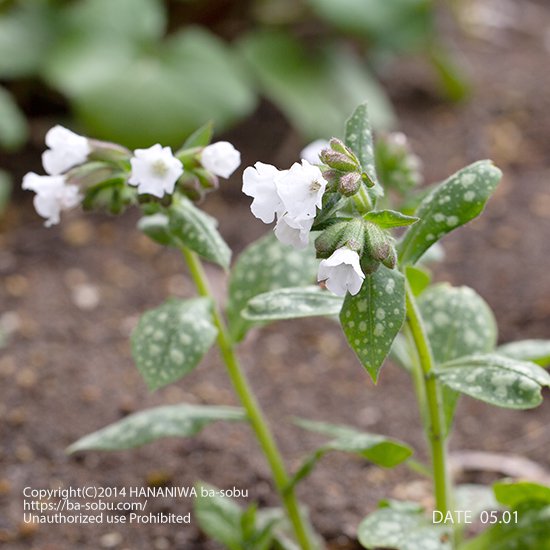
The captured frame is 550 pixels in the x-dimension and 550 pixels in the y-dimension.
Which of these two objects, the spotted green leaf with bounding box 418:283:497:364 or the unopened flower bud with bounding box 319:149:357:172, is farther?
the spotted green leaf with bounding box 418:283:497:364

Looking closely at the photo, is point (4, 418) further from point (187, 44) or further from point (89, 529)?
point (187, 44)

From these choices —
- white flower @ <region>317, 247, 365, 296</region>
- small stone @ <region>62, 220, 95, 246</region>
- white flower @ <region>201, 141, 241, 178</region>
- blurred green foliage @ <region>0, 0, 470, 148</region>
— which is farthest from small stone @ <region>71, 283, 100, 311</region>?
white flower @ <region>317, 247, 365, 296</region>

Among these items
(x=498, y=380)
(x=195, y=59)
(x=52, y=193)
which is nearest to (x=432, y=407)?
(x=498, y=380)

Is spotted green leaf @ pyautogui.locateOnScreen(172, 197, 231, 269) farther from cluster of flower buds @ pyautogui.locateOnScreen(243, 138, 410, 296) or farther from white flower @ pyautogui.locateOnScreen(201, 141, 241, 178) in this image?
cluster of flower buds @ pyautogui.locateOnScreen(243, 138, 410, 296)

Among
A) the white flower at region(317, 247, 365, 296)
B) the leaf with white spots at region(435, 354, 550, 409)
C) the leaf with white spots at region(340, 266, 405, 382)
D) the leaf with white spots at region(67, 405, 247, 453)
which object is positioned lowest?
the leaf with white spots at region(67, 405, 247, 453)

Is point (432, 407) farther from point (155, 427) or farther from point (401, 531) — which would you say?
point (155, 427)

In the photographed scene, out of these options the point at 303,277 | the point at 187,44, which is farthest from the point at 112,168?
the point at 187,44

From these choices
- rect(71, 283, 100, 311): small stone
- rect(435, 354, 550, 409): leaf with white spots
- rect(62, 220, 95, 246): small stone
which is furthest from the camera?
rect(62, 220, 95, 246): small stone

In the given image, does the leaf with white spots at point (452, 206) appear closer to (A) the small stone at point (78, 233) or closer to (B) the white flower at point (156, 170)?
(B) the white flower at point (156, 170)
